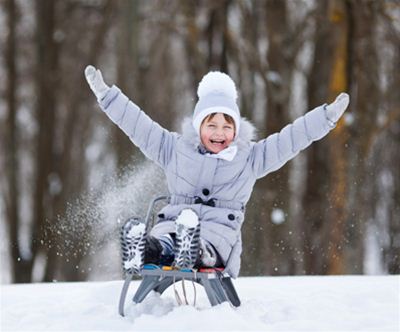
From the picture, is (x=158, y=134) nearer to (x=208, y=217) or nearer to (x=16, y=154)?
(x=208, y=217)

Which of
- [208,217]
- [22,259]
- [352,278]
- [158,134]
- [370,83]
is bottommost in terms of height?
[22,259]

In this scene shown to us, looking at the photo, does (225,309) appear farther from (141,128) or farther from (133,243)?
(141,128)

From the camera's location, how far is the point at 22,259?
12.8 meters

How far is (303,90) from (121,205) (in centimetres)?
425

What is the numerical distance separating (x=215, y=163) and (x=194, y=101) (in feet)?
29.1

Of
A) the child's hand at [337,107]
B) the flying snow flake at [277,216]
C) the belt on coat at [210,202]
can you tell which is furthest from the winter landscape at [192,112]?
the child's hand at [337,107]

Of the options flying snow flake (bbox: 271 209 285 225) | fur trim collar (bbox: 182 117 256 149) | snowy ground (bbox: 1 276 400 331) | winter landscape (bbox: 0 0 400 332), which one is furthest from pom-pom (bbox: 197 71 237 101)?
flying snow flake (bbox: 271 209 285 225)

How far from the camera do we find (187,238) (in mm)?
3764

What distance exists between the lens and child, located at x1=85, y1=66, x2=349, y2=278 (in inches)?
166

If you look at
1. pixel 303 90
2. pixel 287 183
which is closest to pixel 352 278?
pixel 287 183

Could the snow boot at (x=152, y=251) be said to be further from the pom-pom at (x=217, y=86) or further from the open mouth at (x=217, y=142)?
the pom-pom at (x=217, y=86)

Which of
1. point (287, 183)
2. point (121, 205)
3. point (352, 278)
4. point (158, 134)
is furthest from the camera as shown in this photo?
point (287, 183)

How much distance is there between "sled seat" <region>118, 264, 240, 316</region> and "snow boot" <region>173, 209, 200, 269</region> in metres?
0.11

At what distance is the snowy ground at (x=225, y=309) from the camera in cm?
376
